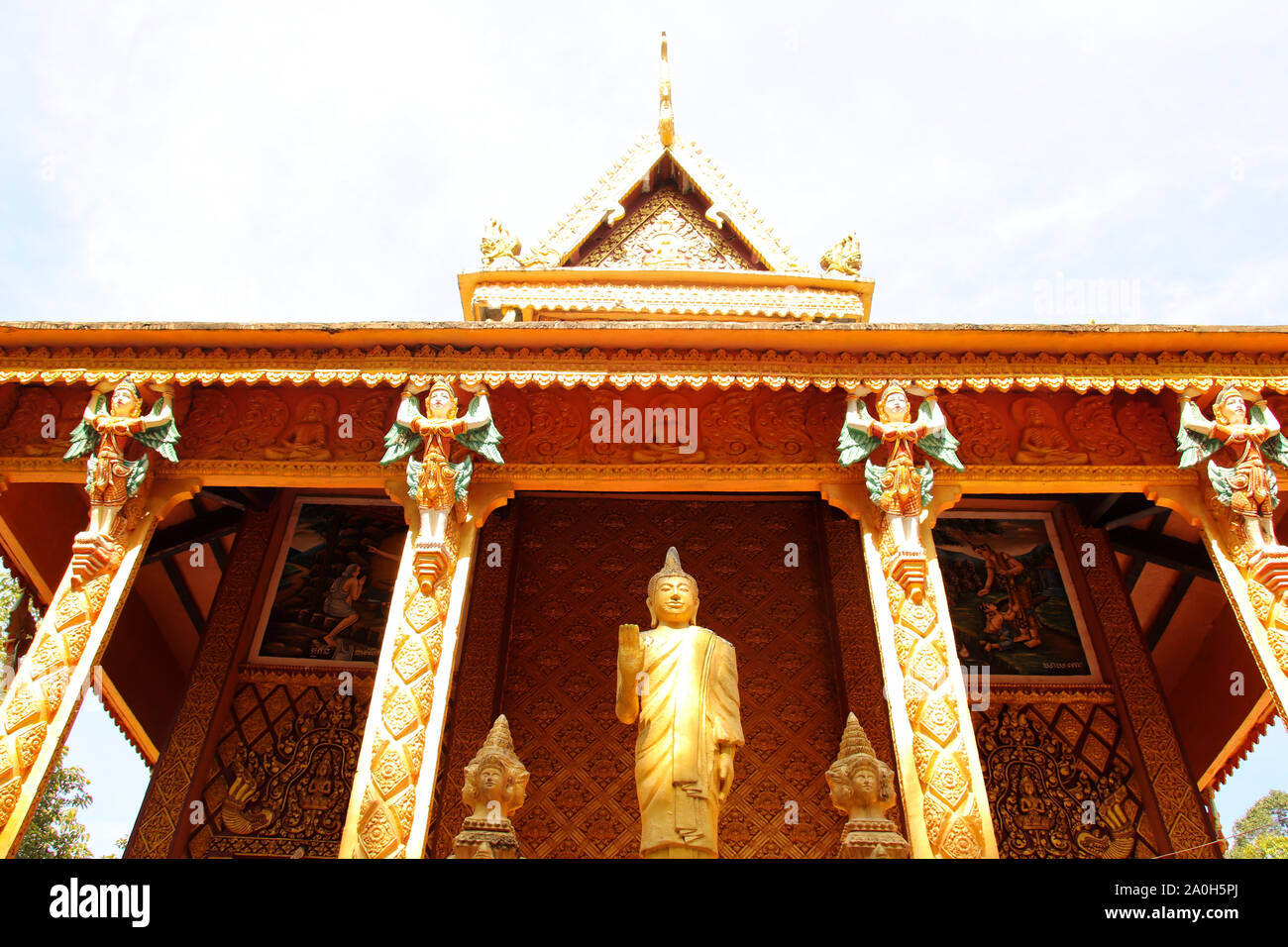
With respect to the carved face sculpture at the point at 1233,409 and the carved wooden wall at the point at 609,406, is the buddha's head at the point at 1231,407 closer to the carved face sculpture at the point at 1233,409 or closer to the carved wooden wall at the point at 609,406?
the carved face sculpture at the point at 1233,409

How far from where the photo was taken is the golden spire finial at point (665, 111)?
11.7 m

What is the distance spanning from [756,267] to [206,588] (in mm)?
7282

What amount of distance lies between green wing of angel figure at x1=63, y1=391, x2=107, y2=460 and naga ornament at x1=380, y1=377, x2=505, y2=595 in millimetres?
2050

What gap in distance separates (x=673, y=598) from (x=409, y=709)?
1.85 metres

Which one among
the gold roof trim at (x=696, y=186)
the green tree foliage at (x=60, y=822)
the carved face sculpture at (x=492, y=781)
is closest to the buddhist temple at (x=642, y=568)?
the carved face sculpture at (x=492, y=781)

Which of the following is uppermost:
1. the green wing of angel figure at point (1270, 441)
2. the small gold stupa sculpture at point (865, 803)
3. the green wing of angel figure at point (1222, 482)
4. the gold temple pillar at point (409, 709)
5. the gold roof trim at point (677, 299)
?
the gold roof trim at point (677, 299)

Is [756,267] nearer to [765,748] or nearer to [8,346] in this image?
[765,748]

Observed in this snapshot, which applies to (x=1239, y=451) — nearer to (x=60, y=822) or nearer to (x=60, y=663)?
(x=60, y=663)

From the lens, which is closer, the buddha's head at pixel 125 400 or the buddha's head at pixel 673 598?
the buddha's head at pixel 673 598

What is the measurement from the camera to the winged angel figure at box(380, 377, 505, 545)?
257 inches

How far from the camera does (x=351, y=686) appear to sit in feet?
28.7

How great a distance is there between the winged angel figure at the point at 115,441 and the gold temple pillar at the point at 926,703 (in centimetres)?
500

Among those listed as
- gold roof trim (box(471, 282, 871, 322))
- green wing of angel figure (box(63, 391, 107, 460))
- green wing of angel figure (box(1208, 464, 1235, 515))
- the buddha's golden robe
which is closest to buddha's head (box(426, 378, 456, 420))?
the buddha's golden robe

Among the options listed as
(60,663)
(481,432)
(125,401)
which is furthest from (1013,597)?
(60,663)
